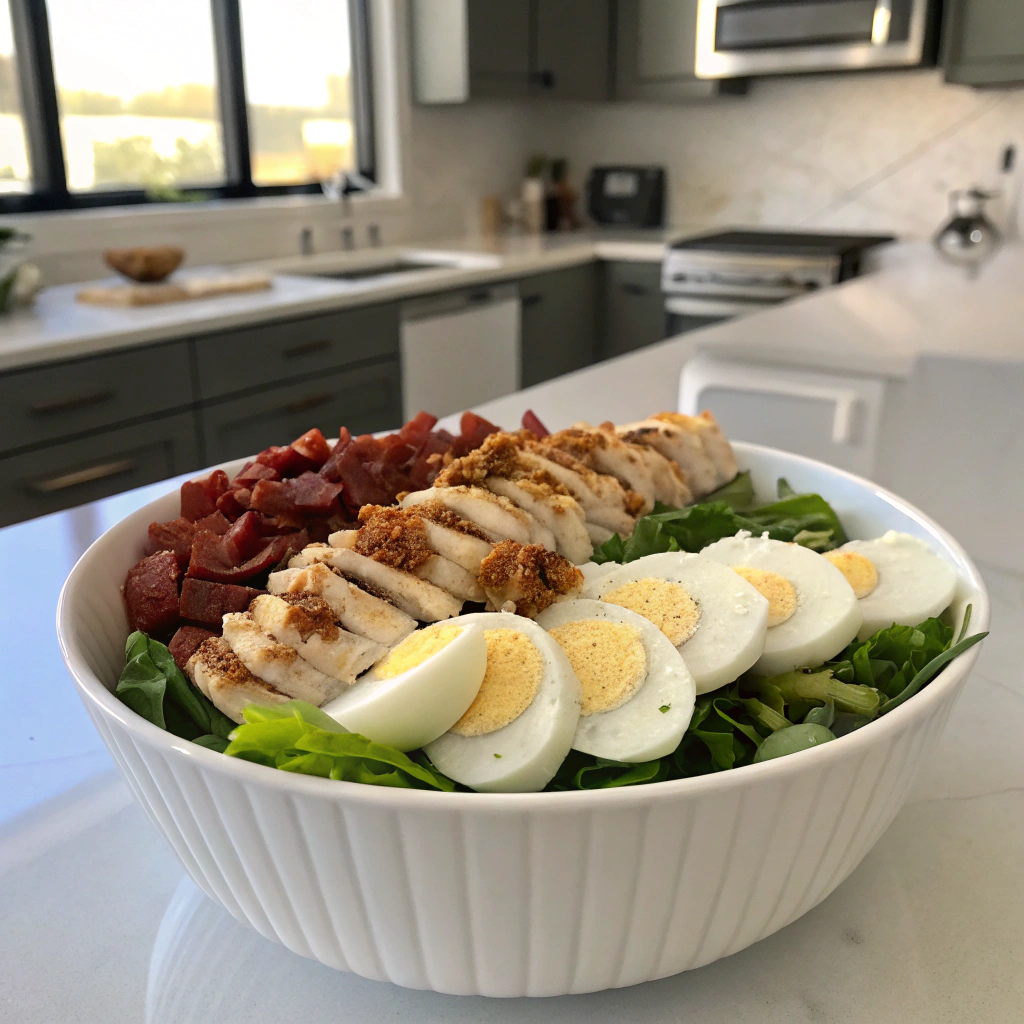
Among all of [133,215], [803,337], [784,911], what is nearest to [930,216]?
[803,337]

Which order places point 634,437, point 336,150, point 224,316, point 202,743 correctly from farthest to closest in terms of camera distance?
point 336,150 → point 224,316 → point 634,437 → point 202,743

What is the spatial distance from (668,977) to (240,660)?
0.34 meters

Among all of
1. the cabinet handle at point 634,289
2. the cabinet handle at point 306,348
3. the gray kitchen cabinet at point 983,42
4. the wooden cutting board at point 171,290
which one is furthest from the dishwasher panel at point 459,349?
the gray kitchen cabinet at point 983,42

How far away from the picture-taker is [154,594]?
769 millimetres

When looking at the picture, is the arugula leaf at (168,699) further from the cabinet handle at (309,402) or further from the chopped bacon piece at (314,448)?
the cabinet handle at (309,402)

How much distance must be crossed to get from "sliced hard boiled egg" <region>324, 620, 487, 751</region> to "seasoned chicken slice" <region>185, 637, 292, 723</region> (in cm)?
6

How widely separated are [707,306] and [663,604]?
3572 mm

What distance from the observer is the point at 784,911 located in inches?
22.6

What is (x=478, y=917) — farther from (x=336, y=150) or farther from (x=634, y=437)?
(x=336, y=150)

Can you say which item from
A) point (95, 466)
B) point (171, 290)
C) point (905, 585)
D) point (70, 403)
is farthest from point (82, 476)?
point (905, 585)

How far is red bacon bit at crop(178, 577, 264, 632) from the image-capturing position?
75 centimetres

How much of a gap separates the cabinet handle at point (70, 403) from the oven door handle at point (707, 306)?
243 centimetres

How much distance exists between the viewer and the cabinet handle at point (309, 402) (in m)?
3.06

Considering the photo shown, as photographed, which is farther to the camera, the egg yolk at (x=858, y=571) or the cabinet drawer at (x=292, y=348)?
the cabinet drawer at (x=292, y=348)
